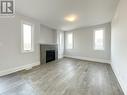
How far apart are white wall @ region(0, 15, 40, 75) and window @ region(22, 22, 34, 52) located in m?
0.24

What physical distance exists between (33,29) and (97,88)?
13.0 feet

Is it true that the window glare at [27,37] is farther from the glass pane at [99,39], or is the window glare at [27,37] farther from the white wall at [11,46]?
the glass pane at [99,39]

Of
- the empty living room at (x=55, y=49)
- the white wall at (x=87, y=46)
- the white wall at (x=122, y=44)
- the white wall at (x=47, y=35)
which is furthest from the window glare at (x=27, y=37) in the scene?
the white wall at (x=122, y=44)

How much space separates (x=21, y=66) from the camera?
12.5 ft

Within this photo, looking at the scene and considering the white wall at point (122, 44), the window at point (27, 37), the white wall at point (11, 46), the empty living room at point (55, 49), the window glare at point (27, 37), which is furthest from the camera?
the window glare at point (27, 37)

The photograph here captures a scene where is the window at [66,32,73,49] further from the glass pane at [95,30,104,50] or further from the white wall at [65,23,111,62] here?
the glass pane at [95,30,104,50]

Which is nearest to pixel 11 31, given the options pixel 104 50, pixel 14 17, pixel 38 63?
pixel 14 17

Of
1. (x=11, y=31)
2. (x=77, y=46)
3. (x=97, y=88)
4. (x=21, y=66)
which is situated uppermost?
(x=11, y=31)

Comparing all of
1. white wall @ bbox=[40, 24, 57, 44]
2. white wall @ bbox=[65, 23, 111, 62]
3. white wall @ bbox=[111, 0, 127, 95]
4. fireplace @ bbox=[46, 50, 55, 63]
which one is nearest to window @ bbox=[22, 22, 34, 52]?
white wall @ bbox=[40, 24, 57, 44]

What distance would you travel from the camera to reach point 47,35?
620 centimetres

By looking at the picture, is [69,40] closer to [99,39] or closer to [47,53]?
[99,39]

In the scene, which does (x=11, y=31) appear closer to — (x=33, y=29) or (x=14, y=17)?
(x=14, y=17)

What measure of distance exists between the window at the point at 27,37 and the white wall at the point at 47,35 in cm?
128

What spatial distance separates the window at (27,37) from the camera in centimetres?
395
